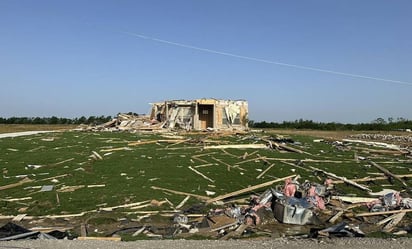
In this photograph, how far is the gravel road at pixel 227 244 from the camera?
7.59 m

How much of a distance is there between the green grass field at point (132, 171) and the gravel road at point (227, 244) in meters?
4.07

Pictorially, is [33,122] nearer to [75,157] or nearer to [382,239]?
[75,157]

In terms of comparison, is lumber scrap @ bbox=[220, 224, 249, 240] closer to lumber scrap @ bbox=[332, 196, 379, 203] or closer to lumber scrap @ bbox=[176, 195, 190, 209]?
lumber scrap @ bbox=[176, 195, 190, 209]

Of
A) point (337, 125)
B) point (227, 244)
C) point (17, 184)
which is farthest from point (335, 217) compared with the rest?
point (337, 125)

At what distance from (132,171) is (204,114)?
2693 cm

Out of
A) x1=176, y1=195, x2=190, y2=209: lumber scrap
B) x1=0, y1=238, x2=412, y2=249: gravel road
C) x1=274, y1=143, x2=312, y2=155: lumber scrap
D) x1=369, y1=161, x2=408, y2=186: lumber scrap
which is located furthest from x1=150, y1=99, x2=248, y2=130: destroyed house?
x1=0, y1=238, x2=412, y2=249: gravel road

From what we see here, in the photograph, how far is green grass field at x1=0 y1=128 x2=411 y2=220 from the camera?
43.0ft

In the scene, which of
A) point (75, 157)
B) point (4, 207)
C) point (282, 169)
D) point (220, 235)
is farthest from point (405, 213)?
point (75, 157)

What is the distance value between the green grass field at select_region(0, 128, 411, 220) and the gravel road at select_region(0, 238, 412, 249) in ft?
13.4

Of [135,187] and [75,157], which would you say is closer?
[135,187]

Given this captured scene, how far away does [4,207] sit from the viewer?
12.4 meters

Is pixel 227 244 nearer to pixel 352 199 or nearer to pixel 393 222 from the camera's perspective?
pixel 393 222

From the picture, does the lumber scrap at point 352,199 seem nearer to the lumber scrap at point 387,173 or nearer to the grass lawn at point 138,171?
the grass lawn at point 138,171

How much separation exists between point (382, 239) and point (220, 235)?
3.33 metres
